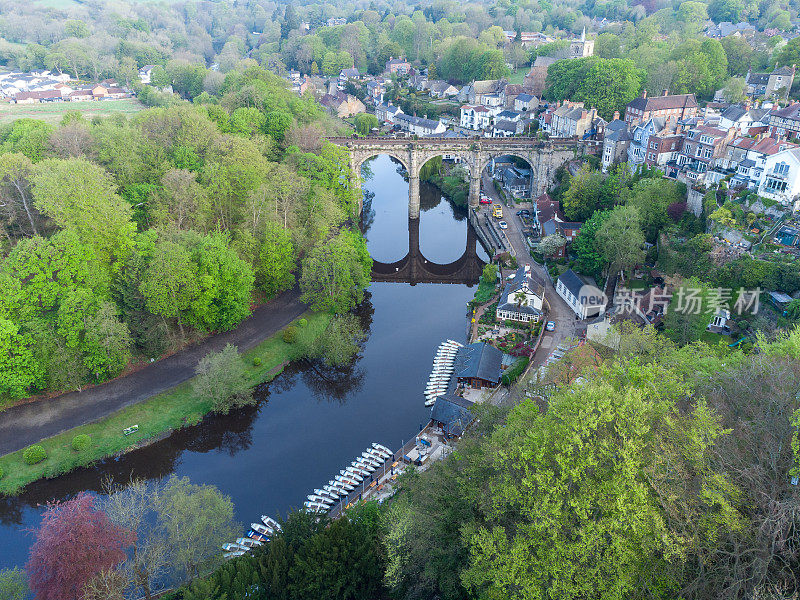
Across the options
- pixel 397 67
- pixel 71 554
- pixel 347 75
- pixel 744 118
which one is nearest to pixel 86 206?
pixel 71 554

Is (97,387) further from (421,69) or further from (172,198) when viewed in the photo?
(421,69)

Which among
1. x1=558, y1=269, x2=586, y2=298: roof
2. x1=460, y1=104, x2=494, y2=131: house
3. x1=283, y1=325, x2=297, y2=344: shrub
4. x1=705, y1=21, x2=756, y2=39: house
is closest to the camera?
x1=283, y1=325, x2=297, y2=344: shrub

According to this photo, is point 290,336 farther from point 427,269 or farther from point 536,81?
point 536,81

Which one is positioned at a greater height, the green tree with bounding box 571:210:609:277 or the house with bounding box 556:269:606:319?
the green tree with bounding box 571:210:609:277

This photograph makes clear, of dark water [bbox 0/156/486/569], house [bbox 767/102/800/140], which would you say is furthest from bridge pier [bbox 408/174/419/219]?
house [bbox 767/102/800/140]

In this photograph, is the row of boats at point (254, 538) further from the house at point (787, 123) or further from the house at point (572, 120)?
the house at point (572, 120)

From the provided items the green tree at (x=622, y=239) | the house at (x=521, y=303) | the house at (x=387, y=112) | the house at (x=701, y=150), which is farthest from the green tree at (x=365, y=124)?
the green tree at (x=622, y=239)

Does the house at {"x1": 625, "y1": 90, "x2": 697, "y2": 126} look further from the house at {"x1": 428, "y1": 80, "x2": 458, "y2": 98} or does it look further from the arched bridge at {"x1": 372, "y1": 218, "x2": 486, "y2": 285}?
the house at {"x1": 428, "y1": 80, "x2": 458, "y2": 98}
